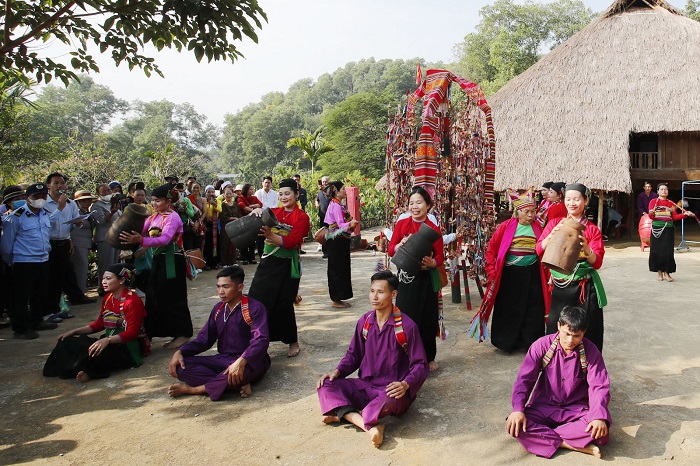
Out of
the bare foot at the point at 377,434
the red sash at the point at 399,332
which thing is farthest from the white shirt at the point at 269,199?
the bare foot at the point at 377,434

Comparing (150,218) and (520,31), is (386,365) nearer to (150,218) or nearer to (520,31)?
→ (150,218)

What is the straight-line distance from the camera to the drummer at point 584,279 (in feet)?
12.4

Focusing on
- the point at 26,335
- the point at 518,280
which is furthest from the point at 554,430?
the point at 26,335

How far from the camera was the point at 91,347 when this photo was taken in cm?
434

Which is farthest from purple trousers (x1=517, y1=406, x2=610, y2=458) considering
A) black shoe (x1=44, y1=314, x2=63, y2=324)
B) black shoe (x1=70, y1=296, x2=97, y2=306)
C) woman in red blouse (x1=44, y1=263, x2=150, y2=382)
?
black shoe (x1=70, y1=296, x2=97, y2=306)

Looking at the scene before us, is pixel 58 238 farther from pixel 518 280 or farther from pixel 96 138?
pixel 96 138

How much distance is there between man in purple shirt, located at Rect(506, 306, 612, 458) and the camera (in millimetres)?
3031

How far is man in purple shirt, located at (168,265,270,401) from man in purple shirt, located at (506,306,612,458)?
1.89 meters

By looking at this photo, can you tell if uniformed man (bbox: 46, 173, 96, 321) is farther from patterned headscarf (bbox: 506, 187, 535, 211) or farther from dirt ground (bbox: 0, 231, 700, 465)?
patterned headscarf (bbox: 506, 187, 535, 211)

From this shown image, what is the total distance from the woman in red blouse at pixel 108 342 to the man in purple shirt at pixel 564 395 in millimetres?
3144

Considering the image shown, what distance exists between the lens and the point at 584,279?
12.8ft

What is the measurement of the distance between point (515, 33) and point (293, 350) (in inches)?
1289

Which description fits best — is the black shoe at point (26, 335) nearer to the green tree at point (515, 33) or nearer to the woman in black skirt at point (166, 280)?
the woman in black skirt at point (166, 280)

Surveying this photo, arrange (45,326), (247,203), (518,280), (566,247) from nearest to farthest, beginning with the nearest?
(566,247), (518,280), (45,326), (247,203)
